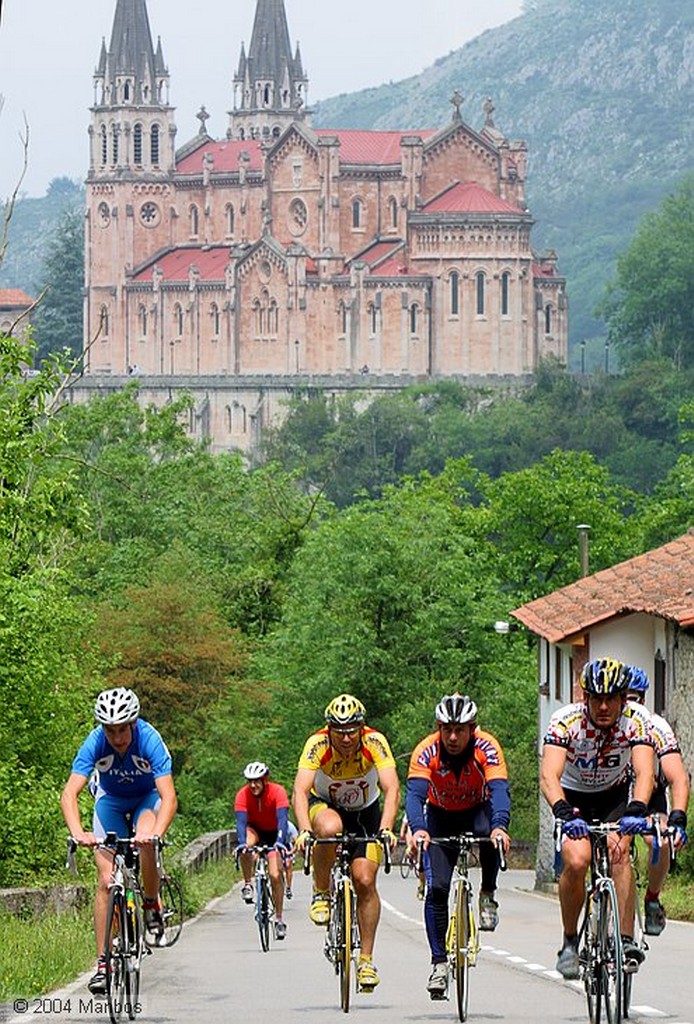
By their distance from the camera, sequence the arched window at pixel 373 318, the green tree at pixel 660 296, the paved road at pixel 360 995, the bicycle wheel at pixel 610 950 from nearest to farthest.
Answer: the bicycle wheel at pixel 610 950 → the paved road at pixel 360 995 → the arched window at pixel 373 318 → the green tree at pixel 660 296

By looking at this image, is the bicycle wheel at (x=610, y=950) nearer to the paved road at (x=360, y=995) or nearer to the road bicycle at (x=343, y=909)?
the paved road at (x=360, y=995)

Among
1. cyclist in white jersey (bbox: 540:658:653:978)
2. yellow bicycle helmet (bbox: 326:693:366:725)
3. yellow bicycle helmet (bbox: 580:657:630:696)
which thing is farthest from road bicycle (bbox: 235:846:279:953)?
yellow bicycle helmet (bbox: 580:657:630:696)

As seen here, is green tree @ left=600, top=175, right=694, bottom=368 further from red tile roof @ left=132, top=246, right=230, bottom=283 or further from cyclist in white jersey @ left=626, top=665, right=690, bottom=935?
cyclist in white jersey @ left=626, top=665, right=690, bottom=935

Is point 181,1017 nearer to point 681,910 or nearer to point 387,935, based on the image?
point 387,935

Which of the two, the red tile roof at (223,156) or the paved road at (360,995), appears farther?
the red tile roof at (223,156)

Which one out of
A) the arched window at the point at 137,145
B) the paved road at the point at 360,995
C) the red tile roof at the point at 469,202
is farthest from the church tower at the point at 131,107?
the paved road at the point at 360,995

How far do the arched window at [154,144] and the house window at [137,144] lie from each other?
2.26 ft

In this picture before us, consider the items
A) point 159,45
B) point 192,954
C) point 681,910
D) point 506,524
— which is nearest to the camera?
point 192,954

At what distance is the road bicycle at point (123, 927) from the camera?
1262cm

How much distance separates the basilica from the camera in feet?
540

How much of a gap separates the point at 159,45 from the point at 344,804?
596 feet

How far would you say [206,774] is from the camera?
1933 inches

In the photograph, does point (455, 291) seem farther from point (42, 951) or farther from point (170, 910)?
point (42, 951)

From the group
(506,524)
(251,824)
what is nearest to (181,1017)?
(251,824)
